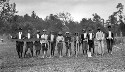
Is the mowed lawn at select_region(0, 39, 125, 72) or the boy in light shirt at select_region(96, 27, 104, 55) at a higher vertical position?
the boy in light shirt at select_region(96, 27, 104, 55)

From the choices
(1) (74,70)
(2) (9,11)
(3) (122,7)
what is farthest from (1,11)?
(3) (122,7)

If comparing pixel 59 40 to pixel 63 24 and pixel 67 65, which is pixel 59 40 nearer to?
pixel 67 65

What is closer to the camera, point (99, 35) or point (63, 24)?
point (99, 35)

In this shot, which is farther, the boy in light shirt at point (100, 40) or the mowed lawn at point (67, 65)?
the boy in light shirt at point (100, 40)

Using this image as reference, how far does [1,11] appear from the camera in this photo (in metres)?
24.7

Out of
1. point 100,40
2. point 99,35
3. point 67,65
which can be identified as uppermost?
point 99,35

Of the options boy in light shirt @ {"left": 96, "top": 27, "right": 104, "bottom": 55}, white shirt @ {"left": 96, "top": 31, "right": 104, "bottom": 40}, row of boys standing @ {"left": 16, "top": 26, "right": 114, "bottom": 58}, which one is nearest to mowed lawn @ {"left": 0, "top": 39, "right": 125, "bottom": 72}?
row of boys standing @ {"left": 16, "top": 26, "right": 114, "bottom": 58}

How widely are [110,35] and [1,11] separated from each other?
10.0m

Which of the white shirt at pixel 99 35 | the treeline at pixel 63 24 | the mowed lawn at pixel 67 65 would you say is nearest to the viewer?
the mowed lawn at pixel 67 65

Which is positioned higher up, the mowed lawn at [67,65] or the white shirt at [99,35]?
the white shirt at [99,35]

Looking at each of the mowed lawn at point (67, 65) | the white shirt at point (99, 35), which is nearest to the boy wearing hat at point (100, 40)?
the white shirt at point (99, 35)

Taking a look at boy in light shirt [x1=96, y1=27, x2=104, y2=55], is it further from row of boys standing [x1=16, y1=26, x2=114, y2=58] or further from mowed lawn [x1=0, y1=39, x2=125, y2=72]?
mowed lawn [x1=0, y1=39, x2=125, y2=72]

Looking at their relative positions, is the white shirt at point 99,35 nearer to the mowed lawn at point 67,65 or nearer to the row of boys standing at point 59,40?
the row of boys standing at point 59,40

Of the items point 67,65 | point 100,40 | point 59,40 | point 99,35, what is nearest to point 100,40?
point 100,40
